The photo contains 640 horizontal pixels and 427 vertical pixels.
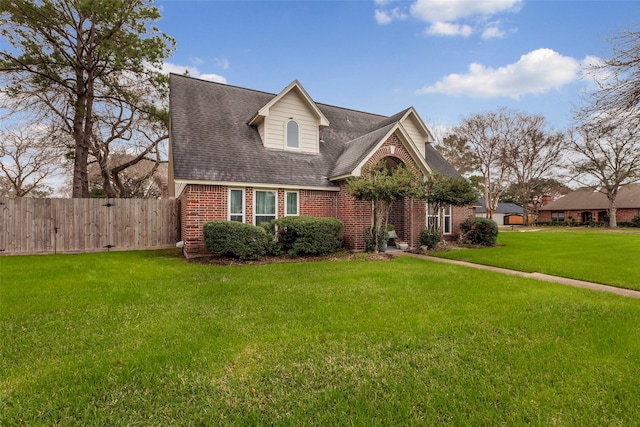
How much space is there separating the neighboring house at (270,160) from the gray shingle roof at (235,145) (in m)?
0.04

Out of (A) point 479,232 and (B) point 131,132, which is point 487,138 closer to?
(A) point 479,232

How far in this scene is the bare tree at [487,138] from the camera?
115 ft

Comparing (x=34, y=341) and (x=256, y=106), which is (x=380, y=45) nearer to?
(x=256, y=106)

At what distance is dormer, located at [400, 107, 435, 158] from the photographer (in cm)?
1545

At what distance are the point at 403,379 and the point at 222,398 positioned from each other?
169 cm

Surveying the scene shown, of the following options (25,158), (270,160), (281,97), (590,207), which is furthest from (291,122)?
(590,207)

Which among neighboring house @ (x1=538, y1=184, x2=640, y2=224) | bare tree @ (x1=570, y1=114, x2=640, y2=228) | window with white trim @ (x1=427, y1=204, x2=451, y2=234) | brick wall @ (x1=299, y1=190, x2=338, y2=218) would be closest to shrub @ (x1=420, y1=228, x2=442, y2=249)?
window with white trim @ (x1=427, y1=204, x2=451, y2=234)

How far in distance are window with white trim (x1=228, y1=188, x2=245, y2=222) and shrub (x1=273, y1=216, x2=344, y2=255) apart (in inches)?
58.2

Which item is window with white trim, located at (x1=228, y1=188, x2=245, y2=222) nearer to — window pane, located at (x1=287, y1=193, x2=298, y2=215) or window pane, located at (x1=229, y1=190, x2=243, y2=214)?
window pane, located at (x1=229, y1=190, x2=243, y2=214)

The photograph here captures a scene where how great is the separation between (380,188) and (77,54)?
15.7 meters

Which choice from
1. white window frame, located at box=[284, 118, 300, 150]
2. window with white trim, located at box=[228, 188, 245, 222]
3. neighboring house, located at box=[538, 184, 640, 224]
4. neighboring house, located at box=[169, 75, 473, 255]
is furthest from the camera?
neighboring house, located at box=[538, 184, 640, 224]

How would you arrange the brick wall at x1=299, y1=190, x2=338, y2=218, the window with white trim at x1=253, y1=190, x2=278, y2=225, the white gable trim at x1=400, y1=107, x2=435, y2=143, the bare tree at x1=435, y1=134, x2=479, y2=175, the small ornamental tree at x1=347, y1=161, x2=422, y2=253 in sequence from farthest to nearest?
the bare tree at x1=435, y1=134, x2=479, y2=175, the white gable trim at x1=400, y1=107, x2=435, y2=143, the brick wall at x1=299, y1=190, x2=338, y2=218, the window with white trim at x1=253, y1=190, x2=278, y2=225, the small ornamental tree at x1=347, y1=161, x2=422, y2=253

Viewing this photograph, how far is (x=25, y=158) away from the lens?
76.5 ft

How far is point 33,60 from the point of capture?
544 inches
